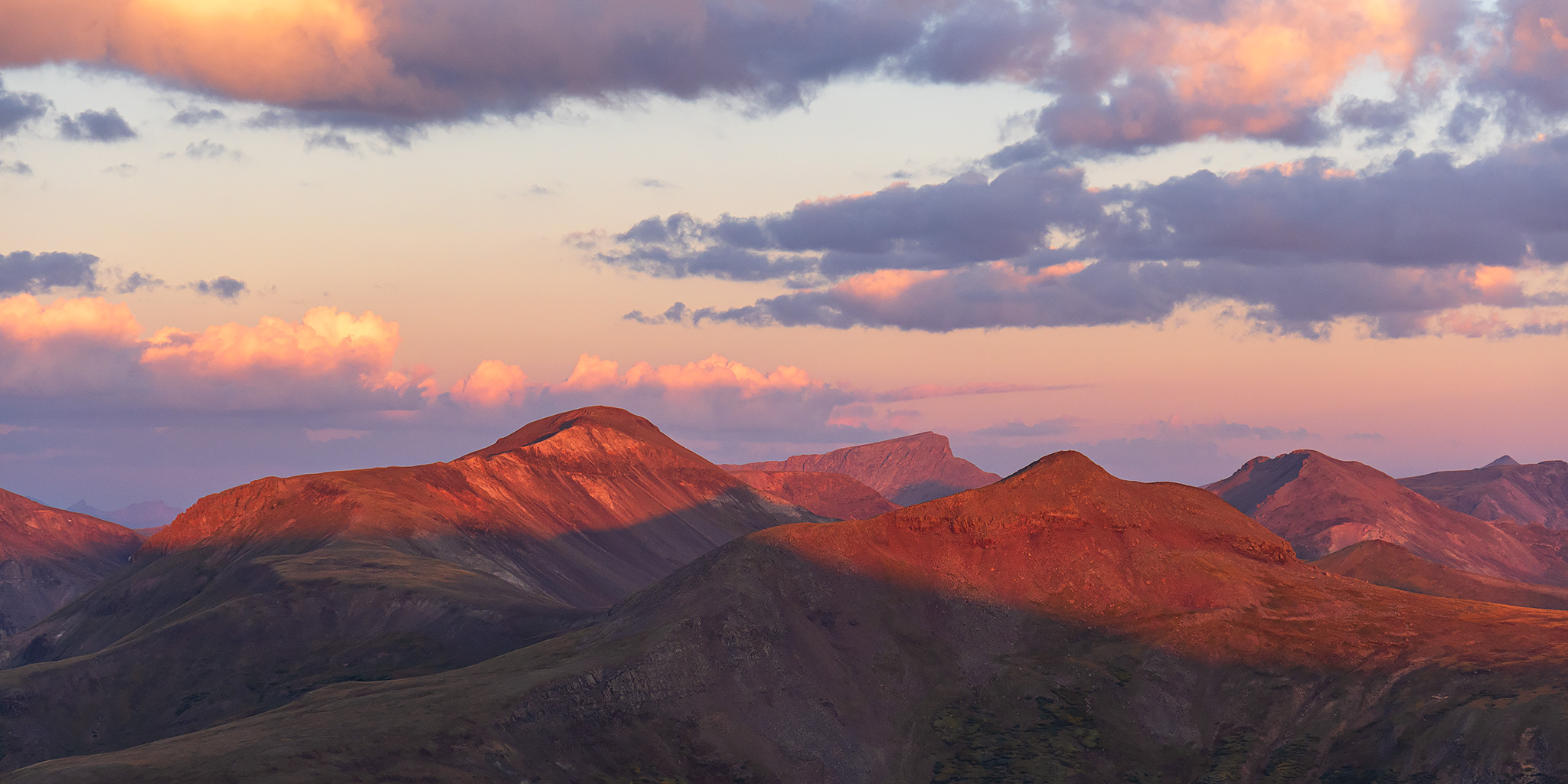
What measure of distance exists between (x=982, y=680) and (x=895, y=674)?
30.6ft

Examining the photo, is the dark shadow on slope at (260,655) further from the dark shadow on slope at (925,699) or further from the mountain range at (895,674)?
the dark shadow on slope at (925,699)

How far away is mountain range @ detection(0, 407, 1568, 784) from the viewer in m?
116

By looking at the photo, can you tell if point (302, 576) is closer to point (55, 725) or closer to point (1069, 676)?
point (55, 725)

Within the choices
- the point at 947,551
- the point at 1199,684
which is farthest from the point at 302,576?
the point at 1199,684

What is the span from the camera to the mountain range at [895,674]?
116 meters

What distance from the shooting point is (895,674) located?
138500mm

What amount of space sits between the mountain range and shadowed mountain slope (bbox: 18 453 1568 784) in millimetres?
303

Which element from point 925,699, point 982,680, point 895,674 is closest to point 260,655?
point 895,674

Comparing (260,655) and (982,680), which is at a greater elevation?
(260,655)

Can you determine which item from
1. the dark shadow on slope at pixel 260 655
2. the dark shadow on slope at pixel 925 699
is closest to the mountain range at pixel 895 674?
the dark shadow on slope at pixel 925 699

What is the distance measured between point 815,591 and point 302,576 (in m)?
85.1

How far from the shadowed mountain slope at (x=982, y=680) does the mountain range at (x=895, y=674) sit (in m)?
0.30

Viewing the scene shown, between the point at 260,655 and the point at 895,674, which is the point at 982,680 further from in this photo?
the point at 260,655

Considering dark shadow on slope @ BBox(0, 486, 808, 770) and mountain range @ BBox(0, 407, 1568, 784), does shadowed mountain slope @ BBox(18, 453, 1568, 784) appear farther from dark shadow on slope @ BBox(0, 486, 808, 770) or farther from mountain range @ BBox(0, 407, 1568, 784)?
dark shadow on slope @ BBox(0, 486, 808, 770)
